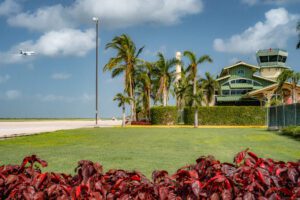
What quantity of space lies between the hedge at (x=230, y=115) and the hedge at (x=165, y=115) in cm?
168

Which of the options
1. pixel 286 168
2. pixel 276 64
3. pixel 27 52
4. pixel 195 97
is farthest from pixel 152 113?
pixel 286 168

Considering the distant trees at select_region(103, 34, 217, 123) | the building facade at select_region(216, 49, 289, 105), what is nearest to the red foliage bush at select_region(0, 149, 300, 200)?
the distant trees at select_region(103, 34, 217, 123)

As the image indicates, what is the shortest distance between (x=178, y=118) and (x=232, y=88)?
1823 cm

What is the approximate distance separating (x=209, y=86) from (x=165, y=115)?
2020 cm

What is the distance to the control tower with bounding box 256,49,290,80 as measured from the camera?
2803 inches

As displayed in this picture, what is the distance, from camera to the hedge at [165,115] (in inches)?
1875

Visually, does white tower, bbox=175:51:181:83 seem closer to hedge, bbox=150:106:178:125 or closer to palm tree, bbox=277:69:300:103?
hedge, bbox=150:106:178:125

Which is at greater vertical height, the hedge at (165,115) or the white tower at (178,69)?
the white tower at (178,69)

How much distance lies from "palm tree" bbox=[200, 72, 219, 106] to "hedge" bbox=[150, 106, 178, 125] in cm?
1812

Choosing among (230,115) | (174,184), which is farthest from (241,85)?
(174,184)

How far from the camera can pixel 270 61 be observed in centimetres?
7200

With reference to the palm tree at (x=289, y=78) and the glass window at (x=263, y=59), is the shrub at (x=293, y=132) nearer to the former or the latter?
the palm tree at (x=289, y=78)

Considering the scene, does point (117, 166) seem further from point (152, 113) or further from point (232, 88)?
point (232, 88)

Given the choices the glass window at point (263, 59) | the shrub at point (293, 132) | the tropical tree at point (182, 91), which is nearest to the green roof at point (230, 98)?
the tropical tree at point (182, 91)
